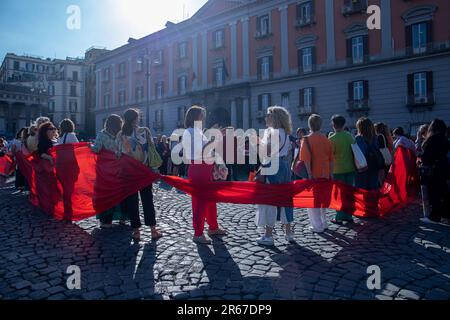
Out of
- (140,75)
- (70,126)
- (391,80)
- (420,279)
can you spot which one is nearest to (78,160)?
(70,126)

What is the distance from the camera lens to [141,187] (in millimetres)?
4980

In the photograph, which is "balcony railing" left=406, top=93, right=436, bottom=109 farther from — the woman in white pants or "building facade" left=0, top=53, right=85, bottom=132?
"building facade" left=0, top=53, right=85, bottom=132

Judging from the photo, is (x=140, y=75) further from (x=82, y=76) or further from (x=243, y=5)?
(x=82, y=76)

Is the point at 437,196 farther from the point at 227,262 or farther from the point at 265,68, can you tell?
the point at 265,68

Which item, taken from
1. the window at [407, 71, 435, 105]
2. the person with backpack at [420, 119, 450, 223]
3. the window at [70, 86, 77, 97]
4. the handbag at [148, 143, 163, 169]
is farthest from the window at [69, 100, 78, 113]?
the person with backpack at [420, 119, 450, 223]

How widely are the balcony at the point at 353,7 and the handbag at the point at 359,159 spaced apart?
820 inches

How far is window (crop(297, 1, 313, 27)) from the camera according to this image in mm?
25047

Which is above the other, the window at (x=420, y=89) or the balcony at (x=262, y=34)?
the balcony at (x=262, y=34)

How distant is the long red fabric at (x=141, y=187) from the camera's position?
15.4 feet

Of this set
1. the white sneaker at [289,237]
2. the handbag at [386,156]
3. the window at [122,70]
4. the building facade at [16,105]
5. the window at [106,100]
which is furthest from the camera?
the building facade at [16,105]

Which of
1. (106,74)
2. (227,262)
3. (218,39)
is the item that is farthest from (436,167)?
(106,74)

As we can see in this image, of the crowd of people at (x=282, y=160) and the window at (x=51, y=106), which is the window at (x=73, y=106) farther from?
the crowd of people at (x=282, y=160)

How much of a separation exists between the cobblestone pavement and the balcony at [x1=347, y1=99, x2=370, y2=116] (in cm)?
1850

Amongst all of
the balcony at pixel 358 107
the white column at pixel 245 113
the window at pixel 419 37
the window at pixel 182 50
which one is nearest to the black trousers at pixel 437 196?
the balcony at pixel 358 107
